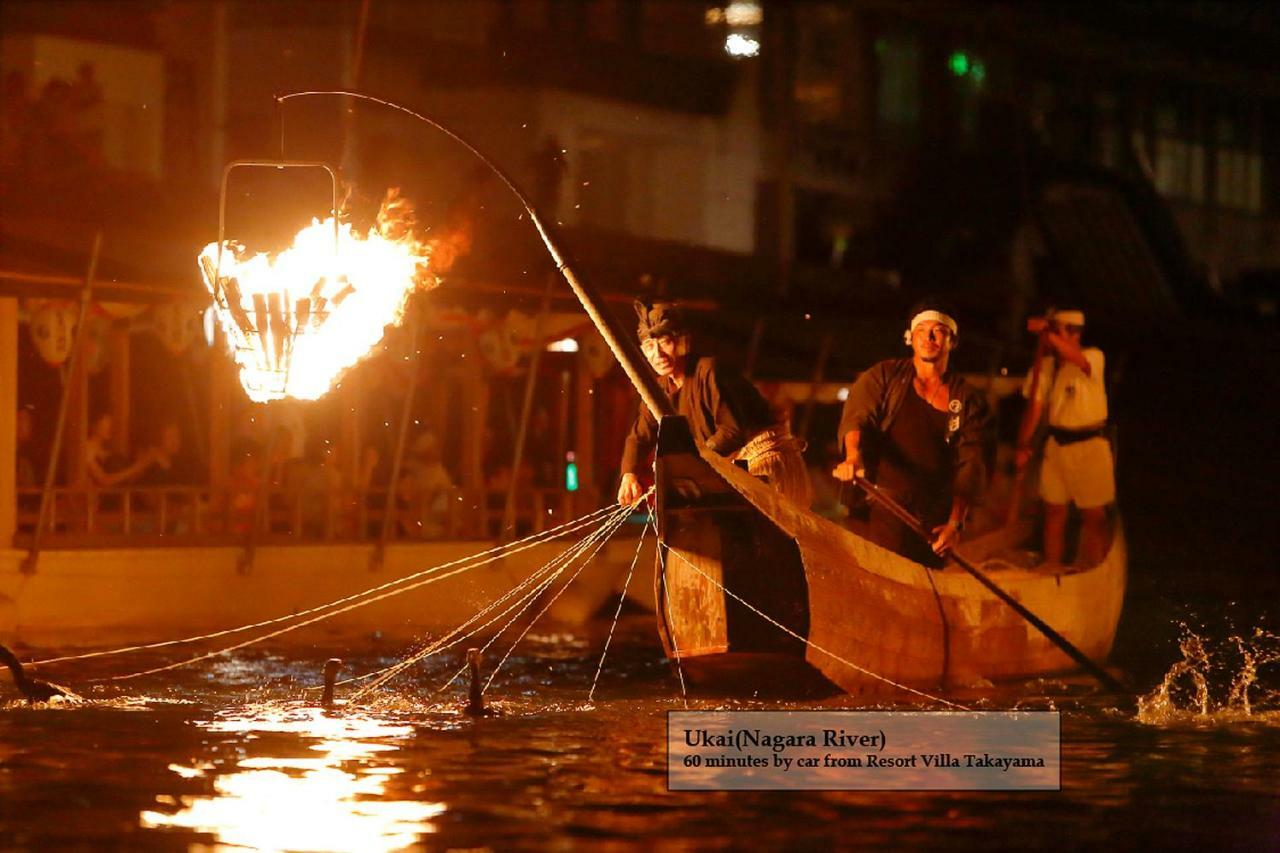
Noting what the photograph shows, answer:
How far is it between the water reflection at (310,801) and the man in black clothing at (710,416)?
2.01 m

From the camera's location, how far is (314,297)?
11.7 m

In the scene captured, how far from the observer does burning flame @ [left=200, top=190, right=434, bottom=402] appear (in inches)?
446

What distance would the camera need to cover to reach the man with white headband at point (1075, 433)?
14.9m

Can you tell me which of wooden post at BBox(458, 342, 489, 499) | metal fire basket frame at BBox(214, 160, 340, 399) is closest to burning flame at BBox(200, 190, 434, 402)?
metal fire basket frame at BBox(214, 160, 340, 399)

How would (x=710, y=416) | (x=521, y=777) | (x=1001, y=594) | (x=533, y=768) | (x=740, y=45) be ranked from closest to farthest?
(x=521, y=777), (x=533, y=768), (x=710, y=416), (x=1001, y=594), (x=740, y=45)

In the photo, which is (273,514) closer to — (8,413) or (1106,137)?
(8,413)

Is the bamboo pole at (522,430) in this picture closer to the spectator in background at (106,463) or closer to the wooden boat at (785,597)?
the spectator in background at (106,463)

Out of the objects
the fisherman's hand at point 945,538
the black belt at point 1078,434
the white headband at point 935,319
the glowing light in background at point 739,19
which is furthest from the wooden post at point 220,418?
the glowing light in background at point 739,19

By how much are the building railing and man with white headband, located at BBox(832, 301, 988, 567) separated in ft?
22.9

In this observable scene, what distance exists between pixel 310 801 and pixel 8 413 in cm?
922

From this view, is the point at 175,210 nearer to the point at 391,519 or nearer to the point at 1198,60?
the point at 391,519

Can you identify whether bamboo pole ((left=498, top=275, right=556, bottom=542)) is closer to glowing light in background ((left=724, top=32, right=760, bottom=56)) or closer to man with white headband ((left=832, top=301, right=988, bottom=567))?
man with white headband ((left=832, top=301, right=988, bottom=567))

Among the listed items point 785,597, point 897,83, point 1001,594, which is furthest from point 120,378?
point 897,83

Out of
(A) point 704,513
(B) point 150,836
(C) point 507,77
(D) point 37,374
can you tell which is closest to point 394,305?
(A) point 704,513
